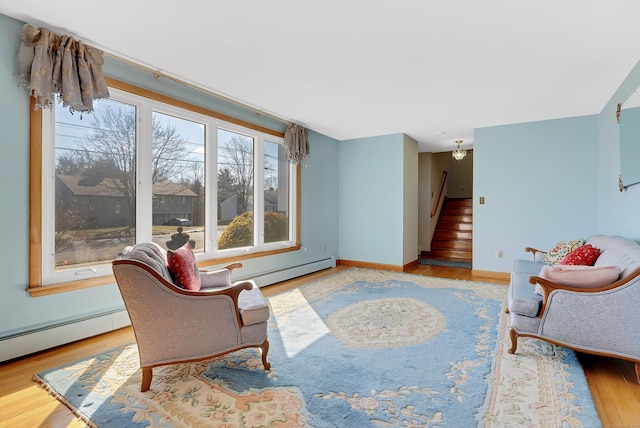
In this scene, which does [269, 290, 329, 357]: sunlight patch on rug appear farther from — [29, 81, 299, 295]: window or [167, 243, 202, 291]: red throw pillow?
[29, 81, 299, 295]: window

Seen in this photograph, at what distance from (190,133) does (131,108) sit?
26.8 inches

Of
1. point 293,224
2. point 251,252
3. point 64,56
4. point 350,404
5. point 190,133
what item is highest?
point 64,56

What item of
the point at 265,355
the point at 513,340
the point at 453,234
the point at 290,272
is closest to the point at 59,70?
the point at 265,355

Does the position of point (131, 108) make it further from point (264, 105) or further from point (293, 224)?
point (293, 224)

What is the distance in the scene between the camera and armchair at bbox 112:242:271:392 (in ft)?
6.09

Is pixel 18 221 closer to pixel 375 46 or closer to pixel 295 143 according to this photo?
pixel 375 46

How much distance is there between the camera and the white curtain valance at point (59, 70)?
2373 mm

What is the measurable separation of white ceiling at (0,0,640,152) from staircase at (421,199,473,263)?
12.9 ft

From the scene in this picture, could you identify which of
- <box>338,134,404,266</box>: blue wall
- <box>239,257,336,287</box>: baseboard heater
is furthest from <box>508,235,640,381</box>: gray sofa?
Answer: <box>338,134,404,266</box>: blue wall

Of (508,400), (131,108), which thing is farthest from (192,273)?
(508,400)

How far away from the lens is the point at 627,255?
232cm

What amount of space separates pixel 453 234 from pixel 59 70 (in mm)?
7785

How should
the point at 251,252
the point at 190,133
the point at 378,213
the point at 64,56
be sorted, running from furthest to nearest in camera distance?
the point at 378,213 < the point at 251,252 < the point at 190,133 < the point at 64,56

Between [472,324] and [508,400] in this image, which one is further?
[472,324]
